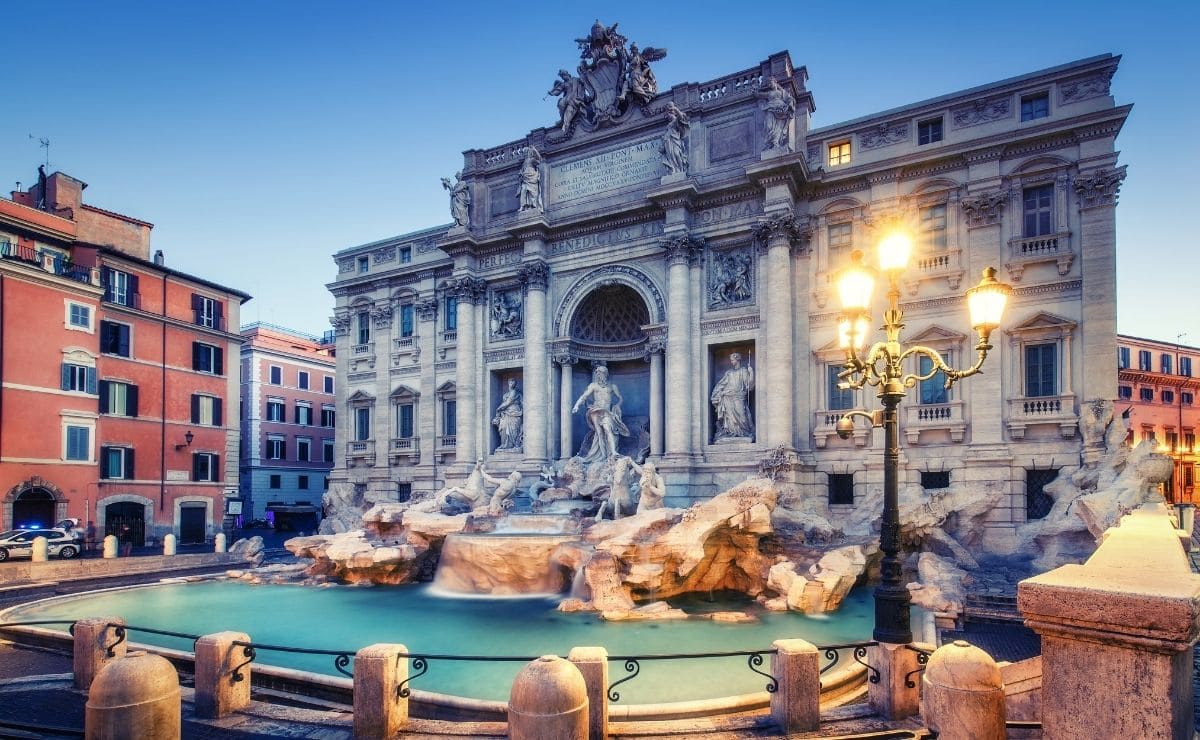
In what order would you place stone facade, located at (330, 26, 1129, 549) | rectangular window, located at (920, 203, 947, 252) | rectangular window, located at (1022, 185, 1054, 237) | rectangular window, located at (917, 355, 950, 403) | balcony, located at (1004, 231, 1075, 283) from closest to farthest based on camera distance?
balcony, located at (1004, 231, 1075, 283) < stone facade, located at (330, 26, 1129, 549) < rectangular window, located at (1022, 185, 1054, 237) < rectangular window, located at (917, 355, 950, 403) < rectangular window, located at (920, 203, 947, 252)

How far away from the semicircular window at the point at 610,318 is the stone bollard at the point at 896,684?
19.8m

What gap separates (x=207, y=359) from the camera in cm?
3303

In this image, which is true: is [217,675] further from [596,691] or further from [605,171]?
[605,171]

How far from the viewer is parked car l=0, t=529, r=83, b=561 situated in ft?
71.3

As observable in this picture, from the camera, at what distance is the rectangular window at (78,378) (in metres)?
26.5

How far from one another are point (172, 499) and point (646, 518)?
25081 millimetres

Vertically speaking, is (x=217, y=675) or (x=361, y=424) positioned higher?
(x=361, y=424)

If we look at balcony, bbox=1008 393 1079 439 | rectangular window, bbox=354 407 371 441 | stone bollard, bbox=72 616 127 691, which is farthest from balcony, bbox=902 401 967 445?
rectangular window, bbox=354 407 371 441

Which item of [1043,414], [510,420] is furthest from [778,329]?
[510,420]

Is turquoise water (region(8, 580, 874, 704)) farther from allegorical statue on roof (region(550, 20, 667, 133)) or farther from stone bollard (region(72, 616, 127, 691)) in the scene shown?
allegorical statue on roof (region(550, 20, 667, 133))

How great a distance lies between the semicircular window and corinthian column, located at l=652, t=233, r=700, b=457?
290cm

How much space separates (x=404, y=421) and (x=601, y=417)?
36.5 feet

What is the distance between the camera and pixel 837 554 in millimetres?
15414

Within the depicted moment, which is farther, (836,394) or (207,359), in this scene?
(207,359)
